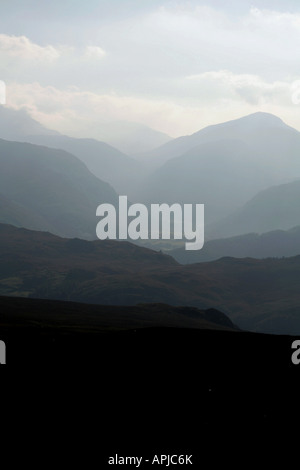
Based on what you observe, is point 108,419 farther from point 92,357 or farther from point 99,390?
point 92,357

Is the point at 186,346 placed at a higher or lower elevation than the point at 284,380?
higher

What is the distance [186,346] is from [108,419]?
24.5 meters

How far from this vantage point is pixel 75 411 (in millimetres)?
47344

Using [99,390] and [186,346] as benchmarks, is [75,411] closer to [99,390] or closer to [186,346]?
[99,390]

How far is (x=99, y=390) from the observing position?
5203 cm

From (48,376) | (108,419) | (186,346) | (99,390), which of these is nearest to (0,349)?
(48,376)
